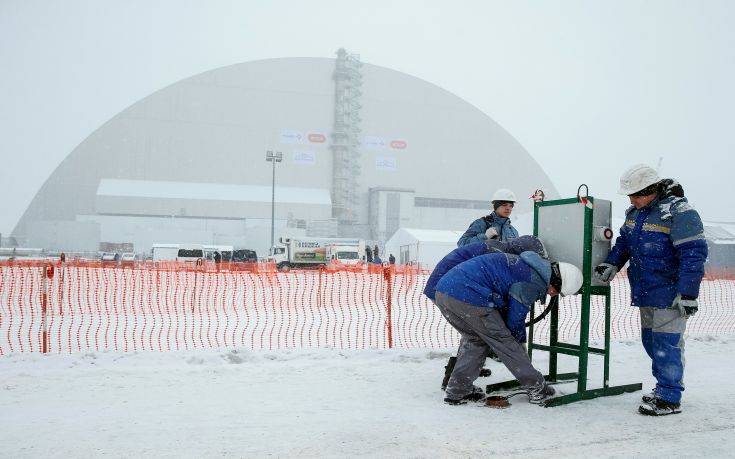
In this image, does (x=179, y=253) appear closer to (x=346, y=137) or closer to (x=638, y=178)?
(x=346, y=137)

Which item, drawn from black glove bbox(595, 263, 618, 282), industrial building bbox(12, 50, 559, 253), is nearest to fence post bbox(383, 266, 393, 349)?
black glove bbox(595, 263, 618, 282)

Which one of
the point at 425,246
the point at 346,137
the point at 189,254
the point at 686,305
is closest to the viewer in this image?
the point at 686,305

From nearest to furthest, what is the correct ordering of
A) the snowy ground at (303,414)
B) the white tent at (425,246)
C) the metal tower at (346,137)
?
1. the snowy ground at (303,414)
2. the white tent at (425,246)
3. the metal tower at (346,137)

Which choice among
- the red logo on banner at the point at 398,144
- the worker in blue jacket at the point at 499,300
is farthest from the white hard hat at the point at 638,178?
the red logo on banner at the point at 398,144

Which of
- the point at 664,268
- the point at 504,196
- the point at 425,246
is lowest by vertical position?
the point at 425,246

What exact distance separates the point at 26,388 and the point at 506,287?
3.89 metres

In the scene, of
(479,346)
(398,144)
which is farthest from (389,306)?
(398,144)

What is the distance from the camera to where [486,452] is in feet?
10.6

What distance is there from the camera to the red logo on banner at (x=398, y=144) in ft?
172

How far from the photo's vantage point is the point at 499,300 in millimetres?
4059

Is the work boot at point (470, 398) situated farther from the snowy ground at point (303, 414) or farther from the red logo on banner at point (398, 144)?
the red logo on banner at point (398, 144)

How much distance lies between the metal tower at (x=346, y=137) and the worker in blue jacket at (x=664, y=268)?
44.5m

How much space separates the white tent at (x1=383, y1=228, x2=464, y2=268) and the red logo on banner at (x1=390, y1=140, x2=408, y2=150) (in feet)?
69.6

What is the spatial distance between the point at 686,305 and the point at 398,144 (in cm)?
4954
